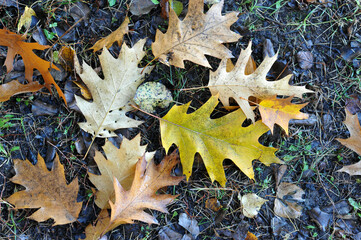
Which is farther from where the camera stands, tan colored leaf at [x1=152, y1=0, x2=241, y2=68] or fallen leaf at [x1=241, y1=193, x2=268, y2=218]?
fallen leaf at [x1=241, y1=193, x2=268, y2=218]

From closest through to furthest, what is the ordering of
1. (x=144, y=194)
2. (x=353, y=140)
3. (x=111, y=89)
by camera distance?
(x=144, y=194) → (x=111, y=89) → (x=353, y=140)

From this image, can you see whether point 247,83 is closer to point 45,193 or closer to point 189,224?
point 189,224

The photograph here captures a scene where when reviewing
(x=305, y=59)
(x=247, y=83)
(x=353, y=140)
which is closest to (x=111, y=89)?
(x=247, y=83)

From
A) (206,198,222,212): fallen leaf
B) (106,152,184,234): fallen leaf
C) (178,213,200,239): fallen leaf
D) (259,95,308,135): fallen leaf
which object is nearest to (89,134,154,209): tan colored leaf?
(106,152,184,234): fallen leaf

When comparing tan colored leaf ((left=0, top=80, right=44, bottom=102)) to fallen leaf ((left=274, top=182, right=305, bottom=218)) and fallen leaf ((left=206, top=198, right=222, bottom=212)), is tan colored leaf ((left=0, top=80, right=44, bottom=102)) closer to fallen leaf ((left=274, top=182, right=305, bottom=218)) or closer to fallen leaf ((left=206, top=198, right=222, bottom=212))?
fallen leaf ((left=206, top=198, right=222, bottom=212))

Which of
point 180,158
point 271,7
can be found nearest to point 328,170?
point 180,158

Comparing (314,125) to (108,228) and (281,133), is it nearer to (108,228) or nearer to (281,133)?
(281,133)
